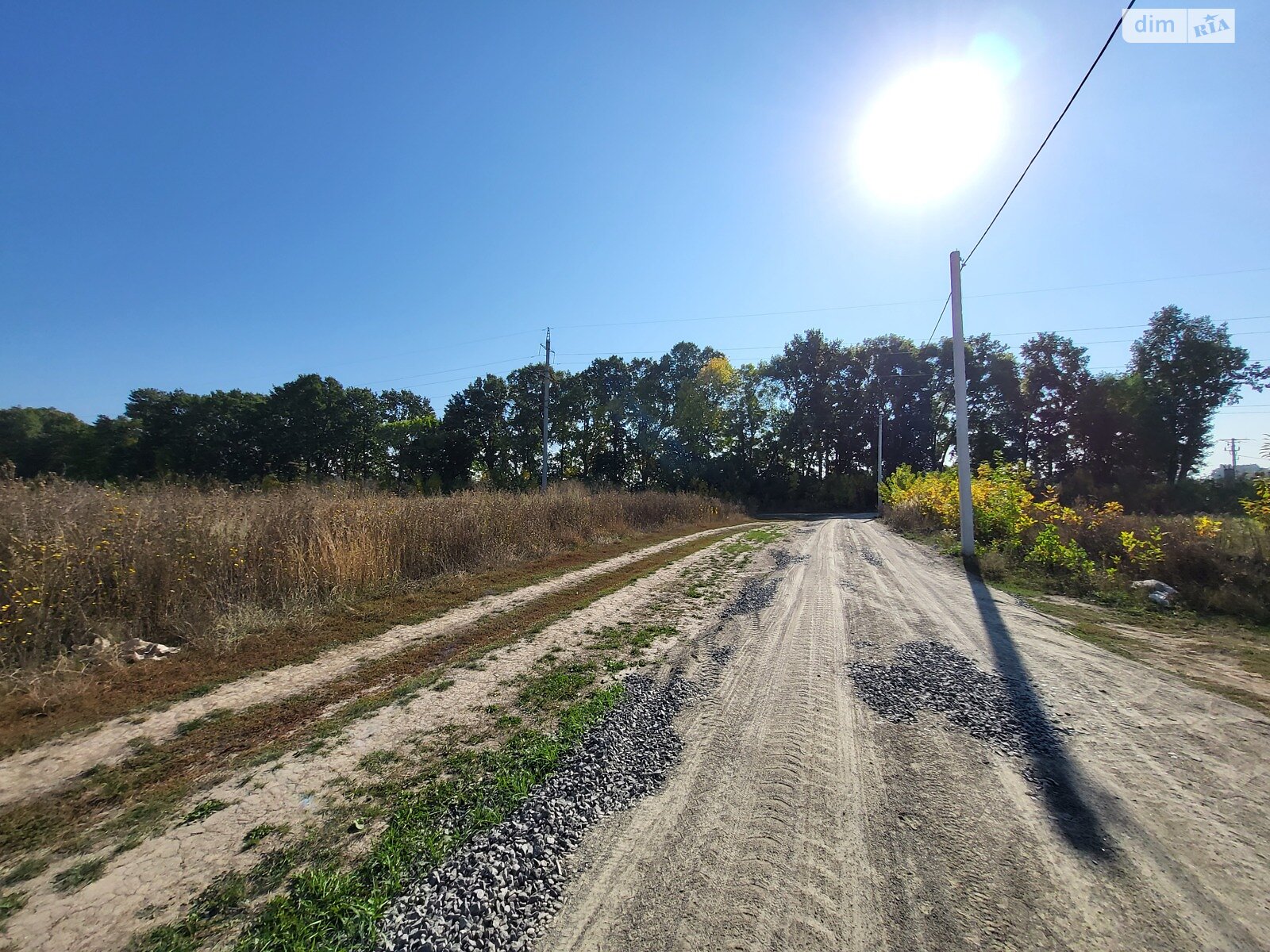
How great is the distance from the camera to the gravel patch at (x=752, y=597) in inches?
296

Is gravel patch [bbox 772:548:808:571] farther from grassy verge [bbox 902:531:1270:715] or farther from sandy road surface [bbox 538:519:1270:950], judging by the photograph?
sandy road surface [bbox 538:519:1270:950]

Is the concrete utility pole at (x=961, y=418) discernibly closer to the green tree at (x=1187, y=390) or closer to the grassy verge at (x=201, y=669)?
the grassy verge at (x=201, y=669)

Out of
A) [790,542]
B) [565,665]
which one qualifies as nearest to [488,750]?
[565,665]

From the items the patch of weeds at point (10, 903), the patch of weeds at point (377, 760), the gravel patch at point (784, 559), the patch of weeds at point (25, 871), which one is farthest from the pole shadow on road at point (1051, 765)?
the gravel patch at point (784, 559)

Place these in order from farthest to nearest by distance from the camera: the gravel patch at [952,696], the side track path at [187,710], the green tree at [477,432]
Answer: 1. the green tree at [477,432]
2. the gravel patch at [952,696]
3. the side track path at [187,710]

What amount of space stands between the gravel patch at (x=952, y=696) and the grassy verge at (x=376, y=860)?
8.86 feet

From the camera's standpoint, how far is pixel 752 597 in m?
8.41

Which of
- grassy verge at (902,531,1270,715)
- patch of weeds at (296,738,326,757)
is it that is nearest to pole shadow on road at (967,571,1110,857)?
grassy verge at (902,531,1270,715)

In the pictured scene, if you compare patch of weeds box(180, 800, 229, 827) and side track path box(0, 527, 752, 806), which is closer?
patch of weeds box(180, 800, 229, 827)

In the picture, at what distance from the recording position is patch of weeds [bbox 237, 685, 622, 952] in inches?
79.4

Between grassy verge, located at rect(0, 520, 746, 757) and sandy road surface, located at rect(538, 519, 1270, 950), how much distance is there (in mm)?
4387

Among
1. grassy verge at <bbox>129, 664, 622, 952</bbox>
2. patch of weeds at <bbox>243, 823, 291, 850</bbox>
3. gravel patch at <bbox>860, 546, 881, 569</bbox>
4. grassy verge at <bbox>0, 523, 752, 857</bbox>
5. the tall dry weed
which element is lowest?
grassy verge at <bbox>0, 523, 752, 857</bbox>

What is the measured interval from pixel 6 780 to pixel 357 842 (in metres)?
2.67

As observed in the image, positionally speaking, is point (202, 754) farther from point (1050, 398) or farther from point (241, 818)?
point (1050, 398)
